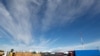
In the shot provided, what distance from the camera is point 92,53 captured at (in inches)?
1319

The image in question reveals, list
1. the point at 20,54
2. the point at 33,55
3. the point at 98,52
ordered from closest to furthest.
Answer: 1. the point at 20,54
2. the point at 33,55
3. the point at 98,52

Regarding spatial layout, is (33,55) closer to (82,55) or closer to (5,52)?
(5,52)

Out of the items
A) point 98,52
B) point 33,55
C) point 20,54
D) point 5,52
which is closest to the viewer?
point 5,52

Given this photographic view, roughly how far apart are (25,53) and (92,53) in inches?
762

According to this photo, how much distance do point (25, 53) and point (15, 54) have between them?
8.46 ft

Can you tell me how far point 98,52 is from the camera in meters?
34.5

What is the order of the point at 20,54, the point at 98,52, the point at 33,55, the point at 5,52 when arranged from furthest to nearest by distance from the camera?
the point at 98,52 → the point at 33,55 → the point at 20,54 → the point at 5,52

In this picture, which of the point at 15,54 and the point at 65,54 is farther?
the point at 65,54

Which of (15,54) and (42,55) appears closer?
(15,54)

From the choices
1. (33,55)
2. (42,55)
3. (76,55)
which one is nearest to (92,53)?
(76,55)

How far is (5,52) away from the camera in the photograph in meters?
27.8

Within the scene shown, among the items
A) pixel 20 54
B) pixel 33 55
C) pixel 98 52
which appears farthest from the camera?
pixel 98 52

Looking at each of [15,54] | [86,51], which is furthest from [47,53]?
[86,51]

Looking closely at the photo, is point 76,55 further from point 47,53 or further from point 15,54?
point 15,54
